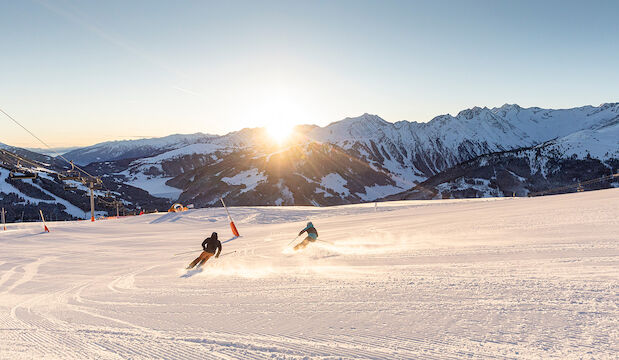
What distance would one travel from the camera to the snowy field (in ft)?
14.3

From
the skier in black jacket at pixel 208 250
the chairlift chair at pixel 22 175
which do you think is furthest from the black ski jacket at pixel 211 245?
the chairlift chair at pixel 22 175

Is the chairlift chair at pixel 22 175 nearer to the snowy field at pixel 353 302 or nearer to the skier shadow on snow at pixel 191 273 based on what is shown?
the snowy field at pixel 353 302

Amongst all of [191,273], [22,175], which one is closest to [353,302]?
[191,273]

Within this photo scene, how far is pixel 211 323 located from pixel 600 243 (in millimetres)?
8810

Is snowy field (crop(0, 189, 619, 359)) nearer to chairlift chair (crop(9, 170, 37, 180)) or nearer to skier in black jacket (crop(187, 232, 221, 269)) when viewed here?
skier in black jacket (crop(187, 232, 221, 269))

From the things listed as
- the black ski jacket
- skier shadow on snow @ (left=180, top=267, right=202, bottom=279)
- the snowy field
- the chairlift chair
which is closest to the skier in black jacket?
the black ski jacket

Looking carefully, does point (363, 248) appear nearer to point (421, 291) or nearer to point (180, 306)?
point (421, 291)

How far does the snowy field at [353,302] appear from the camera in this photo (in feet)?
14.3

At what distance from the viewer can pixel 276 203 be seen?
150 m

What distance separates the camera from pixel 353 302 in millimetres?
5941

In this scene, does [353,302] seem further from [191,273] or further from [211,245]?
[211,245]

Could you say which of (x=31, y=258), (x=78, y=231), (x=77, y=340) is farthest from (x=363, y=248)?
(x=78, y=231)

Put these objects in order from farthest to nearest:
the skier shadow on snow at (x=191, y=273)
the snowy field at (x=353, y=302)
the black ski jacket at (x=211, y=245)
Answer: the black ski jacket at (x=211, y=245), the skier shadow on snow at (x=191, y=273), the snowy field at (x=353, y=302)

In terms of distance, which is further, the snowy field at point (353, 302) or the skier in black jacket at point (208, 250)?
the skier in black jacket at point (208, 250)
